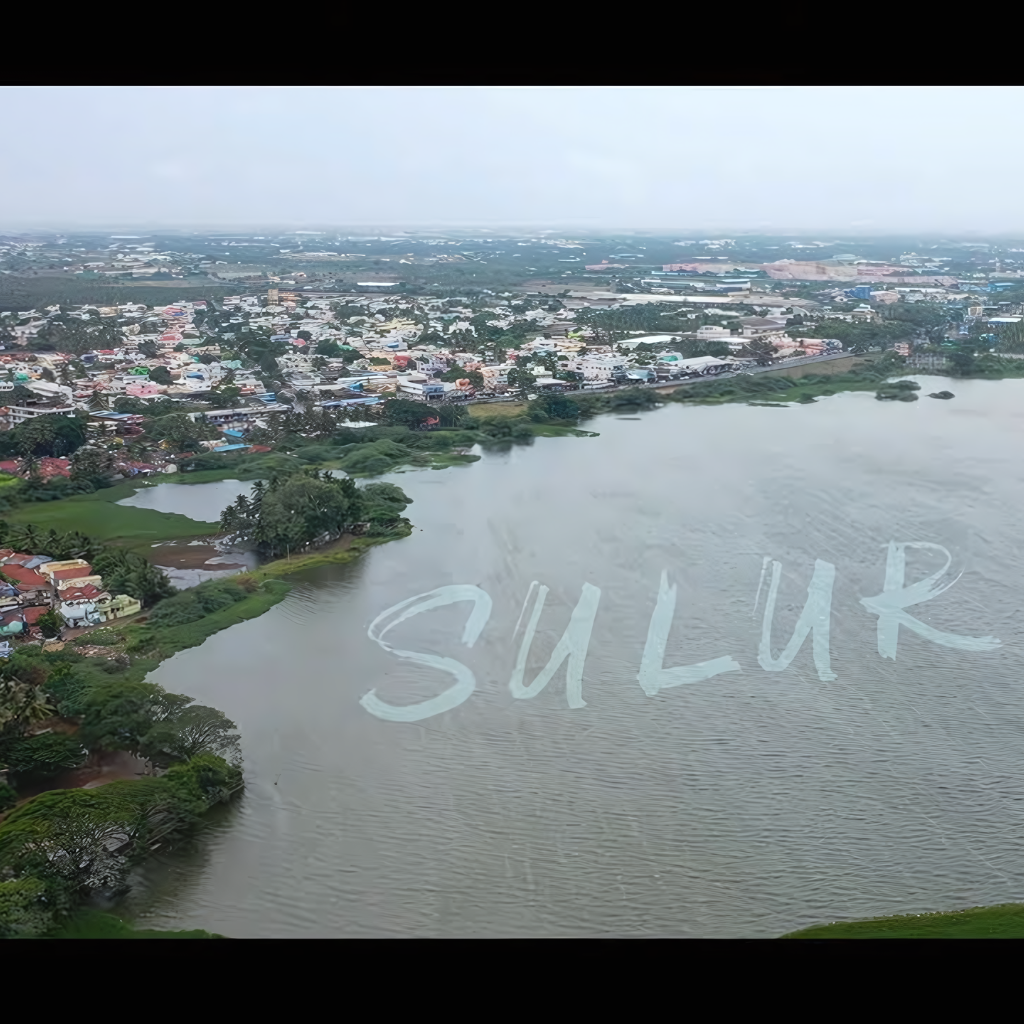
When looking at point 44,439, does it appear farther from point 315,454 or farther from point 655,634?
point 655,634

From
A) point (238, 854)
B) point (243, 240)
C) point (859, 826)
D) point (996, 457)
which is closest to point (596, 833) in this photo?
point (859, 826)

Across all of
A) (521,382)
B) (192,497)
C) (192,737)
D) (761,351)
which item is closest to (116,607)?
(192,737)

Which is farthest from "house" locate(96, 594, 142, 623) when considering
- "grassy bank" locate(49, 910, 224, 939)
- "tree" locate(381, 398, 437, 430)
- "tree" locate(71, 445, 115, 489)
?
"tree" locate(381, 398, 437, 430)

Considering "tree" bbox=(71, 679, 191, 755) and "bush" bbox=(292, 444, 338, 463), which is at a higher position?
"tree" bbox=(71, 679, 191, 755)

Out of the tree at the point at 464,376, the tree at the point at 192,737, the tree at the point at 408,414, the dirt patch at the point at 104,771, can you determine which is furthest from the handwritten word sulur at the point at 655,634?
the tree at the point at 464,376

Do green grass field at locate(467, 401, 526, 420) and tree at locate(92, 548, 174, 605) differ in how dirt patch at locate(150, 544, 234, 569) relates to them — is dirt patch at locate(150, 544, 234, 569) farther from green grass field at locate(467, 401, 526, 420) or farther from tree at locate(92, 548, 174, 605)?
green grass field at locate(467, 401, 526, 420)

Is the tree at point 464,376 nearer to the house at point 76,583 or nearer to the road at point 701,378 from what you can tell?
the road at point 701,378
